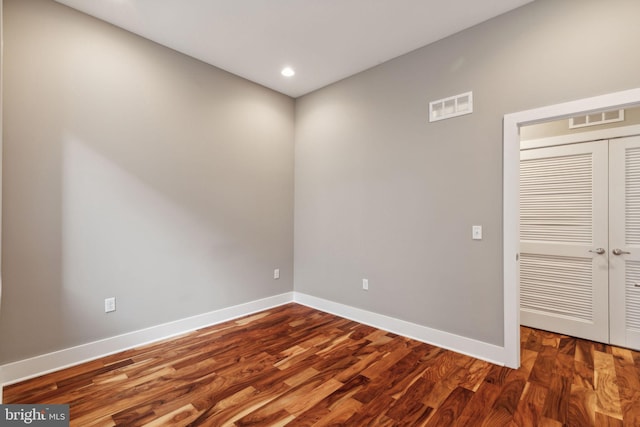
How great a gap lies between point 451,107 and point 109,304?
144 inches

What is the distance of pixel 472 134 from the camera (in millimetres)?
2717

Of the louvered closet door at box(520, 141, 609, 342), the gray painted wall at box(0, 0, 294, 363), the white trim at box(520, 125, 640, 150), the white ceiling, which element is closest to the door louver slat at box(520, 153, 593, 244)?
the louvered closet door at box(520, 141, 609, 342)

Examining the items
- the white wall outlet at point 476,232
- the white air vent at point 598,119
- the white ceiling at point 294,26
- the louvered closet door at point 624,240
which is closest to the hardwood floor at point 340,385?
the louvered closet door at point 624,240

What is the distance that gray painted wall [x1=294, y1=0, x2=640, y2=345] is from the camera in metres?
2.24

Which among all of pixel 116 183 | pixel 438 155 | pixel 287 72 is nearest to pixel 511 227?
pixel 438 155

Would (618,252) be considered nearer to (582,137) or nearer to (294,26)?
(582,137)

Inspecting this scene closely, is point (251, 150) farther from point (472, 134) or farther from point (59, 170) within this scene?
point (472, 134)

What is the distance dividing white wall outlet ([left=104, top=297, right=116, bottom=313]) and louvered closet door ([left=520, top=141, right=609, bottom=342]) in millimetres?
4290

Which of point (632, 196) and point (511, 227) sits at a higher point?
point (632, 196)

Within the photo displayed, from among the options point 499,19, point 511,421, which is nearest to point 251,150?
point 499,19

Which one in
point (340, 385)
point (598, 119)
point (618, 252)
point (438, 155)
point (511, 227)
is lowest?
point (340, 385)

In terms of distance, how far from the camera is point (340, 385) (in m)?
2.24

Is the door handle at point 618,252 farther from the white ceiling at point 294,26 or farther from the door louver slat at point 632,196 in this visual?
the white ceiling at point 294,26

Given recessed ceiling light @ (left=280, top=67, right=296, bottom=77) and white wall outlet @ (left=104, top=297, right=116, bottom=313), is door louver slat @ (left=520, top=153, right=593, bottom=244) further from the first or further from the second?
white wall outlet @ (left=104, top=297, right=116, bottom=313)
